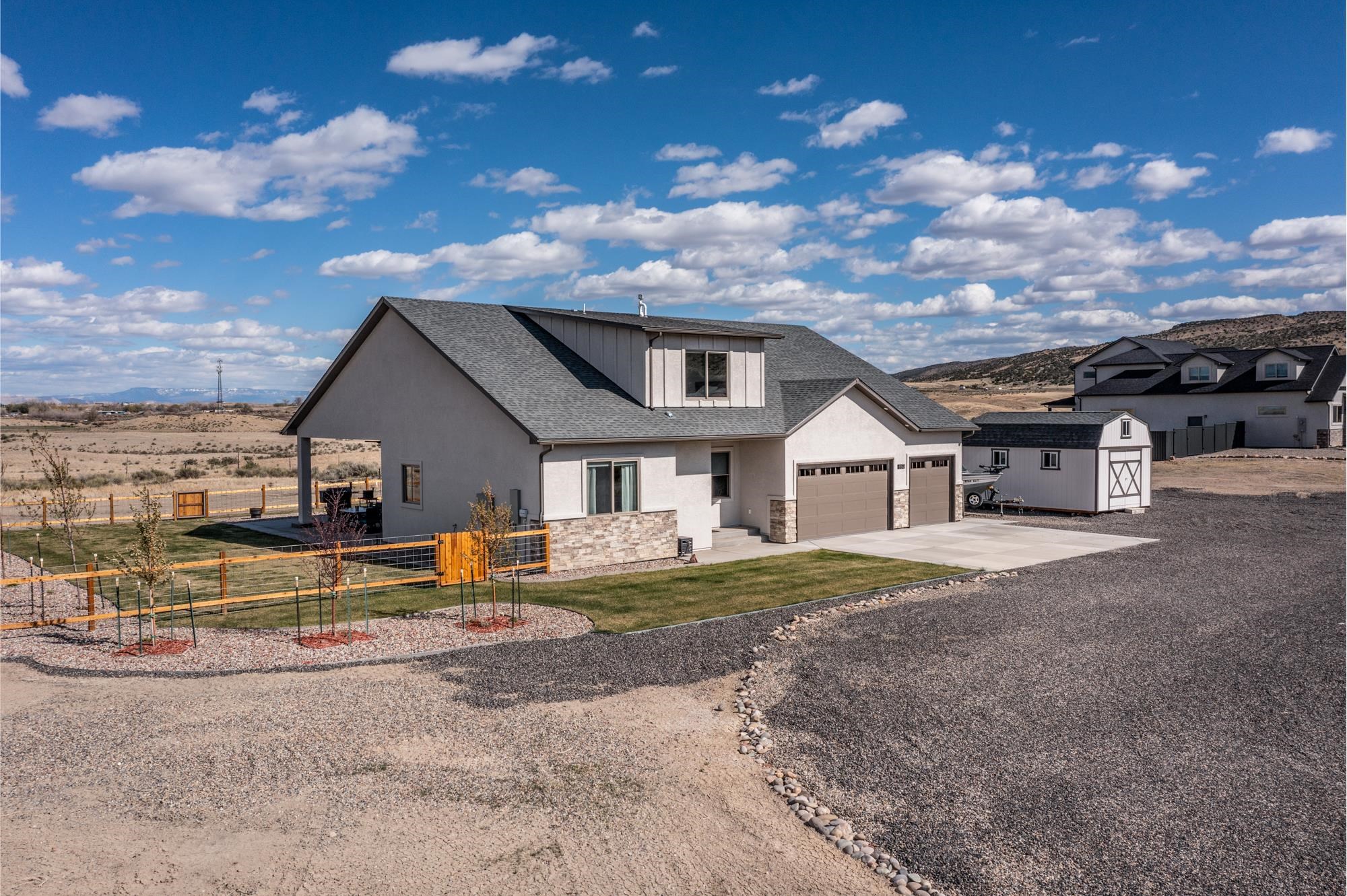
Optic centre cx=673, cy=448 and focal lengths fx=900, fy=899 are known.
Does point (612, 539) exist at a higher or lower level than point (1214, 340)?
lower

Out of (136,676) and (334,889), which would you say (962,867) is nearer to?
(334,889)

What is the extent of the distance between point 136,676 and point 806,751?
9.02 meters

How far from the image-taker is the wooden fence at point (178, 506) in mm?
29234

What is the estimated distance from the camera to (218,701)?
11.0 meters

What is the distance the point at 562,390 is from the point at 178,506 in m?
17.2

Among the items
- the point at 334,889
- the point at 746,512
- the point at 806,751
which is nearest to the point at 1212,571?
the point at 746,512

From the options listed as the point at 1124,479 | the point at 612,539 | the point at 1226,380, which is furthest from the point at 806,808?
the point at 1226,380

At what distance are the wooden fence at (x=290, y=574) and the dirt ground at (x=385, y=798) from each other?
4260 mm

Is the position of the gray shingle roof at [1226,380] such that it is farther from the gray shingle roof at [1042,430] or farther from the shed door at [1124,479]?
the shed door at [1124,479]

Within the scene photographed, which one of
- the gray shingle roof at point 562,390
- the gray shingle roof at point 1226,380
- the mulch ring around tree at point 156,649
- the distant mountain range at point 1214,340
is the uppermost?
the distant mountain range at point 1214,340

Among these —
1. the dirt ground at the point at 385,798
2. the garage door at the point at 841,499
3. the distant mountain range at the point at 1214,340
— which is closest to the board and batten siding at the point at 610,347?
the garage door at the point at 841,499

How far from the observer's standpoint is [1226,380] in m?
56.8

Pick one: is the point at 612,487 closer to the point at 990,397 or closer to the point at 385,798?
the point at 385,798

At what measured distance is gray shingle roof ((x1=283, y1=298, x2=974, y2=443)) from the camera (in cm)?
2086
